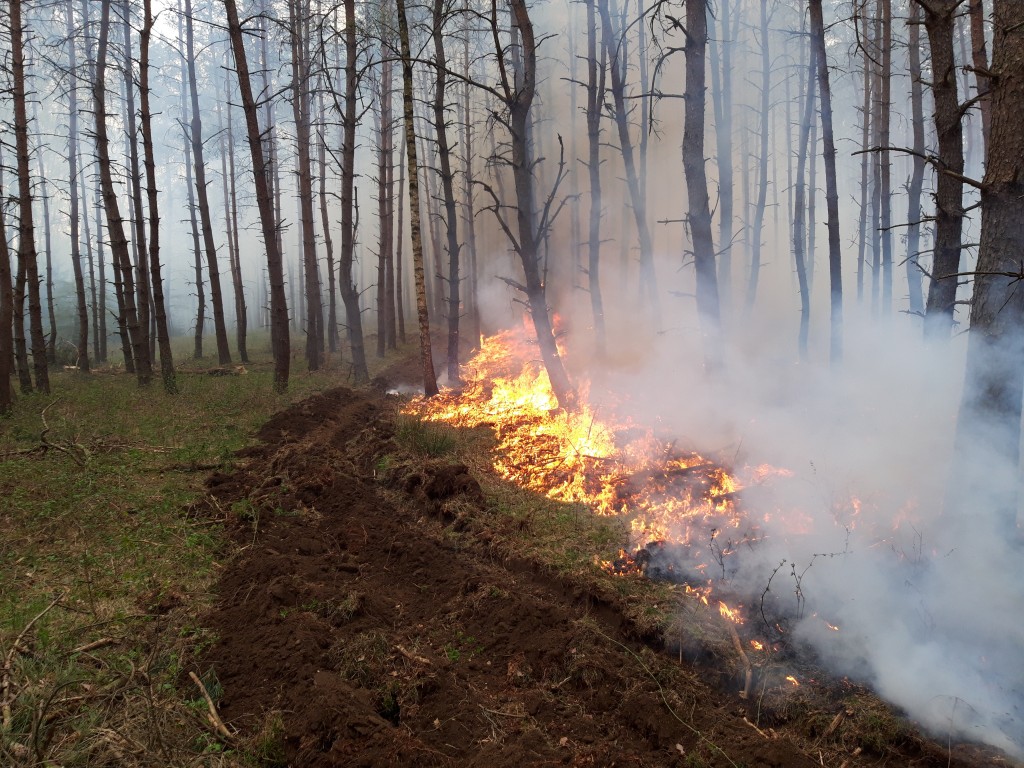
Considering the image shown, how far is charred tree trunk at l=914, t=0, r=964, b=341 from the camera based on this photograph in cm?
590

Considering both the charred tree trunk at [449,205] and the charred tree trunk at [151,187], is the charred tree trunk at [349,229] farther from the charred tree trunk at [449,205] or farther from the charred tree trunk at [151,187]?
the charred tree trunk at [151,187]

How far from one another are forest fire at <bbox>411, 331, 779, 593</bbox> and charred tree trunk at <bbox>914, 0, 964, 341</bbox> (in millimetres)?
3281

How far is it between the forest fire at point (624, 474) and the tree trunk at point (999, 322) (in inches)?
82.7

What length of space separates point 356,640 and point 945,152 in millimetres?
7944

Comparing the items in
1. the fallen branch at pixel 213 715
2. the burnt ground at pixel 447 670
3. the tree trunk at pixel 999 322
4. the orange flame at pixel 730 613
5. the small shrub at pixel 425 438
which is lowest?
the orange flame at pixel 730 613

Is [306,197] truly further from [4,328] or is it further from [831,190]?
[831,190]

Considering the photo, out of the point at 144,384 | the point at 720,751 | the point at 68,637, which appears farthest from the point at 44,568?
the point at 144,384

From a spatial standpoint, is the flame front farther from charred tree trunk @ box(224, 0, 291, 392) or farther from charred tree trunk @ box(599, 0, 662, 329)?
charred tree trunk @ box(599, 0, 662, 329)

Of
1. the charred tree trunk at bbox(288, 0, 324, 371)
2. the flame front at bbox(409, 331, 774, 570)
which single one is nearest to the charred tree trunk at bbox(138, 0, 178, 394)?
the charred tree trunk at bbox(288, 0, 324, 371)

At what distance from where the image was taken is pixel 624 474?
25.9 ft

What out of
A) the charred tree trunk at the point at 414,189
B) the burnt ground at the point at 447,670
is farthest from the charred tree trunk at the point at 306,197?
the burnt ground at the point at 447,670

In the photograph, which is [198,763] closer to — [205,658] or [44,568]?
[205,658]

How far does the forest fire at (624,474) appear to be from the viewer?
590cm

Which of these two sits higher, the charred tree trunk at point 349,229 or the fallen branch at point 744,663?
the charred tree trunk at point 349,229
